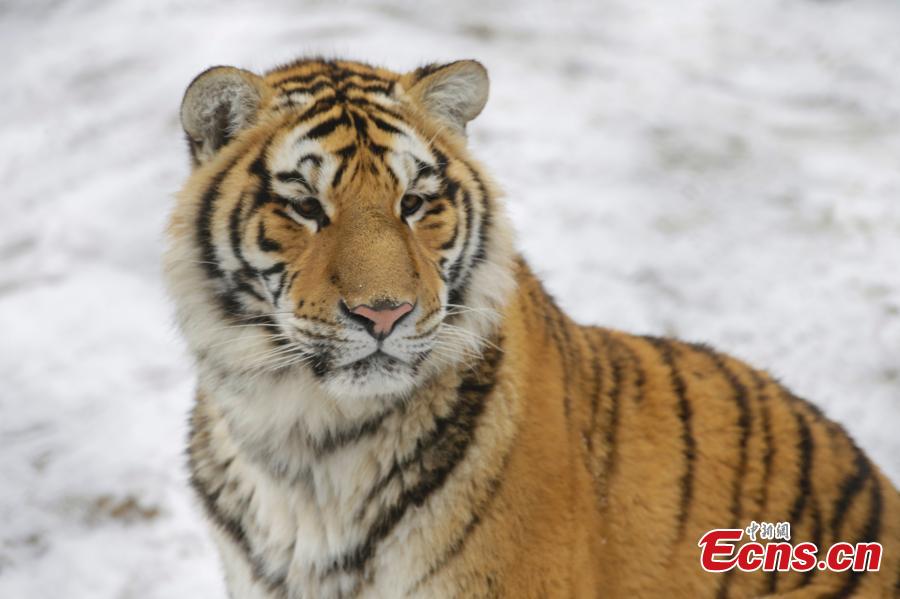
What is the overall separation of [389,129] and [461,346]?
41 cm

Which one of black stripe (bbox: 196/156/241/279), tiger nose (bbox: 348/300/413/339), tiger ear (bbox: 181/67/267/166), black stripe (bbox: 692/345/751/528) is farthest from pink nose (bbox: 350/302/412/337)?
black stripe (bbox: 692/345/751/528)

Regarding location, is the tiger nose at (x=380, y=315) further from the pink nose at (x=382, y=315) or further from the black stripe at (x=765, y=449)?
the black stripe at (x=765, y=449)

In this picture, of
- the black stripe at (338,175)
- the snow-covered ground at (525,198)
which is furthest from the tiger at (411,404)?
the snow-covered ground at (525,198)

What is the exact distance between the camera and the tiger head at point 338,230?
5.20 ft

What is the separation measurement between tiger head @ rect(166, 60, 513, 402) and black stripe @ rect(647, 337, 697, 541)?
0.48 m

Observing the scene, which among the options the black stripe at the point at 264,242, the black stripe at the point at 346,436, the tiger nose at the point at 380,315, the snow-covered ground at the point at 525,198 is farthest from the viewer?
the snow-covered ground at the point at 525,198

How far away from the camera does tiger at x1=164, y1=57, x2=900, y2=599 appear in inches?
64.1

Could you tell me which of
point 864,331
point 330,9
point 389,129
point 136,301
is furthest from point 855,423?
point 330,9

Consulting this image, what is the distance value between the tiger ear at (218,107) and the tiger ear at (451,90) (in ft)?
0.97

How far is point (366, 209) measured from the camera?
1.61 meters

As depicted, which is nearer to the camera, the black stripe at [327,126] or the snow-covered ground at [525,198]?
the black stripe at [327,126]

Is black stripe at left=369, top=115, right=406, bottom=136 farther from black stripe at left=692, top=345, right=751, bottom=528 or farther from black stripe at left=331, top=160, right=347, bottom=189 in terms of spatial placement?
black stripe at left=692, top=345, right=751, bottom=528

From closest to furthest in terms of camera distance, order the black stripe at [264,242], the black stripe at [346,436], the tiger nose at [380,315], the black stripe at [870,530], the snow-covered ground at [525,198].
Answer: the tiger nose at [380,315] < the black stripe at [264,242] < the black stripe at [346,436] < the black stripe at [870,530] < the snow-covered ground at [525,198]

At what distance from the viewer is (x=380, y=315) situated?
1536 millimetres
